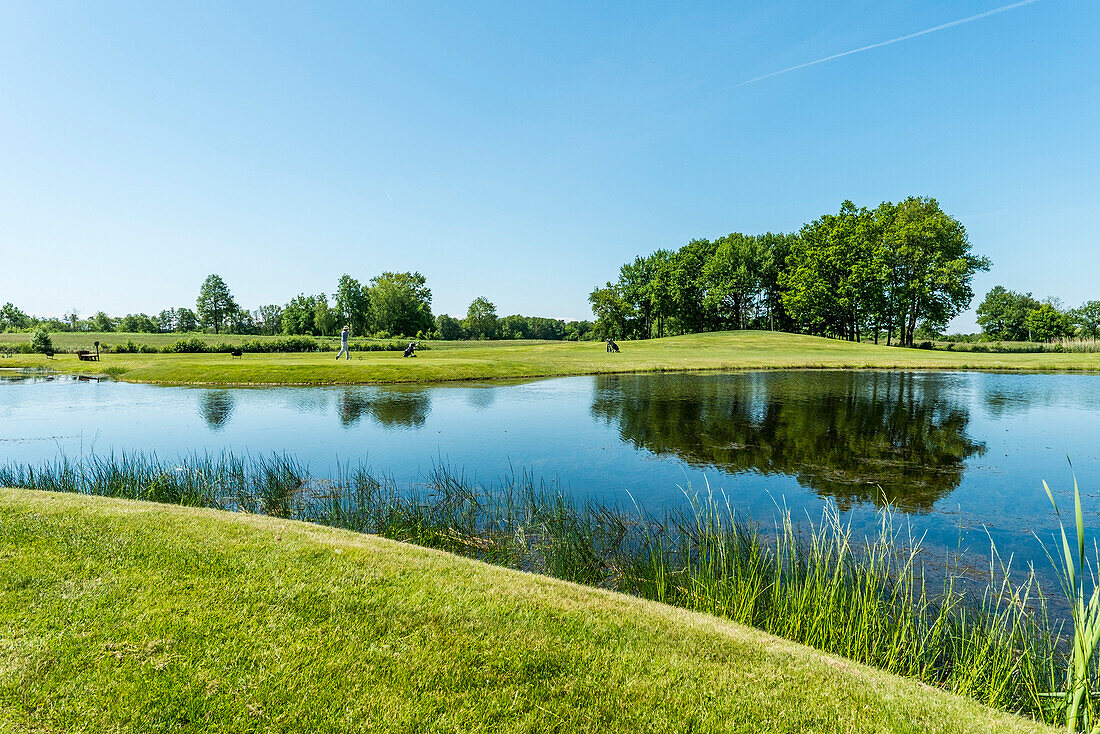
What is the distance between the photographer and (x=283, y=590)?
460cm

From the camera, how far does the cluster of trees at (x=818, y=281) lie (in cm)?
5956

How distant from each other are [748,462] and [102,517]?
38.3ft

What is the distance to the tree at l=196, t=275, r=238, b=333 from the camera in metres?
111

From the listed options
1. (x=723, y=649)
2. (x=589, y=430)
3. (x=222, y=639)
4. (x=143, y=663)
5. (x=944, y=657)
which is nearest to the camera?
(x=143, y=663)

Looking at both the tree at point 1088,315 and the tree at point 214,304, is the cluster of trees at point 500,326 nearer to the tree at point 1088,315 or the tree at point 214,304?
the tree at point 214,304

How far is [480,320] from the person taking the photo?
145m

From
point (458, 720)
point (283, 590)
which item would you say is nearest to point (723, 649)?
point (458, 720)

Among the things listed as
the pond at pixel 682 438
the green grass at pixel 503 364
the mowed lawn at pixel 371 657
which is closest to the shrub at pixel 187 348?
the green grass at pixel 503 364

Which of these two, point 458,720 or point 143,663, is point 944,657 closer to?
point 458,720

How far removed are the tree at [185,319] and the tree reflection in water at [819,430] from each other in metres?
130

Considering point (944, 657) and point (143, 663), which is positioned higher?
point (143, 663)

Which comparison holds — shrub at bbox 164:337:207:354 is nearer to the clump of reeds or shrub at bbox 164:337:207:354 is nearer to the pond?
the pond

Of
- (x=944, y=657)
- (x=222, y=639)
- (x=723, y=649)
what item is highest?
(x=222, y=639)

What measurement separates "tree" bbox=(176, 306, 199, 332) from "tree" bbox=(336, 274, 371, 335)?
48.6 m
